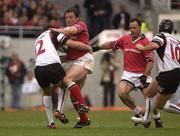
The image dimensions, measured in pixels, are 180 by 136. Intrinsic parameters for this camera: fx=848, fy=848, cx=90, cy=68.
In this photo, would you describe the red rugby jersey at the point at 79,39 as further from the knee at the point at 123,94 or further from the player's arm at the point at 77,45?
the knee at the point at 123,94

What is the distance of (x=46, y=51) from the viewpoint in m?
16.3

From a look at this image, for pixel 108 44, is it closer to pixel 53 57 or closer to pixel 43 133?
pixel 53 57

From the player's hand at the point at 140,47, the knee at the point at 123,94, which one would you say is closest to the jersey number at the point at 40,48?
the player's hand at the point at 140,47

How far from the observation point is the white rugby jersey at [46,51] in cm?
1633

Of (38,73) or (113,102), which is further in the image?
(113,102)

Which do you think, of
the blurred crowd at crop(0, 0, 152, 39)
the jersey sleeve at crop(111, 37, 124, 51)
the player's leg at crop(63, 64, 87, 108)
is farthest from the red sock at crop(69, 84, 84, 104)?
the blurred crowd at crop(0, 0, 152, 39)

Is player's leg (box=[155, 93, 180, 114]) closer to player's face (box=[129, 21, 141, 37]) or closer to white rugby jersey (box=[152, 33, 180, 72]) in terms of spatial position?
white rugby jersey (box=[152, 33, 180, 72])

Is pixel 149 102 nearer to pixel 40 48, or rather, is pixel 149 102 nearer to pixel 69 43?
pixel 69 43

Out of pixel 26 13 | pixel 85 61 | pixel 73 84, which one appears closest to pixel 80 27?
pixel 85 61

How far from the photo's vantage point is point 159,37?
647 inches

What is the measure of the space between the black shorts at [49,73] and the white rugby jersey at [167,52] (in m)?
1.96

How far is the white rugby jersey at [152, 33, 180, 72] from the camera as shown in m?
16.5

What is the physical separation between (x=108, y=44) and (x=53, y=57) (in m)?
2.18

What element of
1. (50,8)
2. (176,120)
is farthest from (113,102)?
(176,120)
